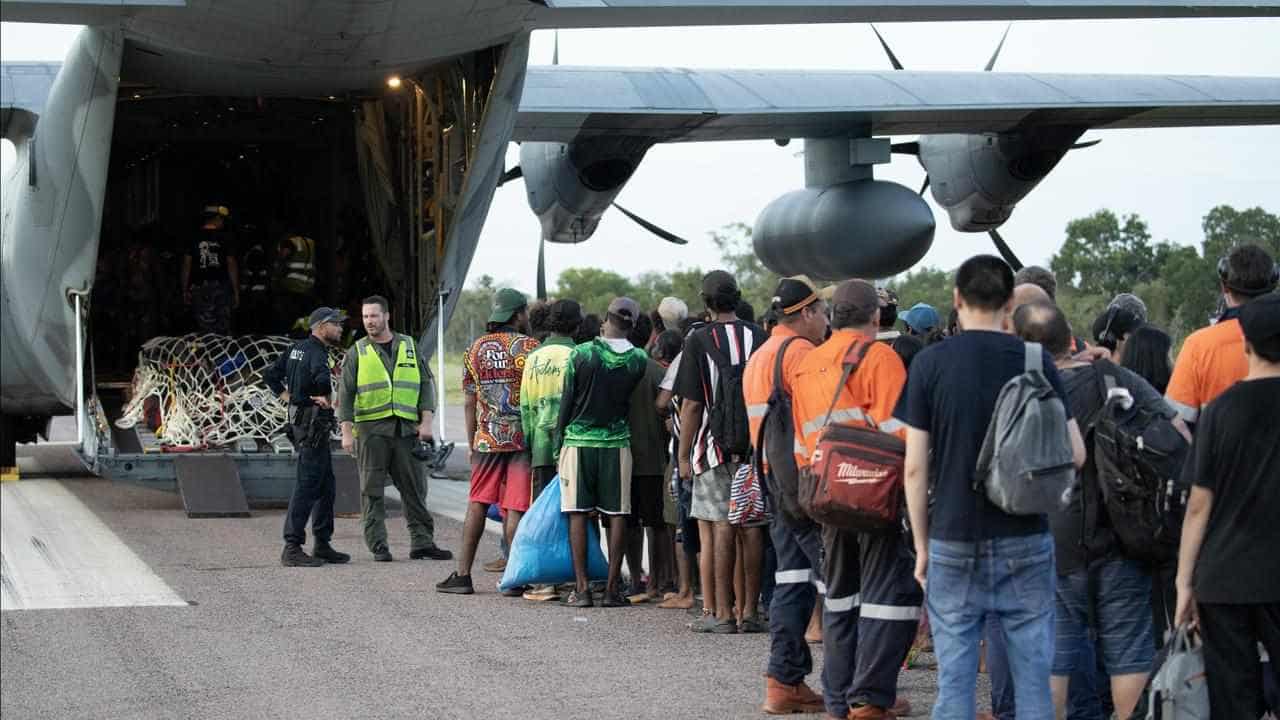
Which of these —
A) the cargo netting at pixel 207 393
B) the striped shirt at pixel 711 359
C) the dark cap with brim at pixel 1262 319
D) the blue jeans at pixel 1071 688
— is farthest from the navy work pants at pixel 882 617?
the cargo netting at pixel 207 393

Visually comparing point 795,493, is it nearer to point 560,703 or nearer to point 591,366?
point 560,703

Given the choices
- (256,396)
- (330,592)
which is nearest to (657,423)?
(330,592)

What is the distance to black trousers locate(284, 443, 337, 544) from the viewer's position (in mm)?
9344

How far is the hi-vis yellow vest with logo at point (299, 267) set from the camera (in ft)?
45.9

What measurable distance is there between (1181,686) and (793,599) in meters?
1.74

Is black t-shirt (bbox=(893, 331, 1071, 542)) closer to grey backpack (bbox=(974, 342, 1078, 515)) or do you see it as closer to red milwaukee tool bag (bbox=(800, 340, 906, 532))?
grey backpack (bbox=(974, 342, 1078, 515))

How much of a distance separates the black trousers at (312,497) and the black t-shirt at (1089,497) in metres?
5.70

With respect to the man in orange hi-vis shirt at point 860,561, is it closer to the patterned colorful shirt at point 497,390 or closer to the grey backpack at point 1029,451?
the grey backpack at point 1029,451

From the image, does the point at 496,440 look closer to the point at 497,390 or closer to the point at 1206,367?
the point at 497,390

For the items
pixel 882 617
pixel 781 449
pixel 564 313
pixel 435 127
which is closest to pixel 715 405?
pixel 781 449

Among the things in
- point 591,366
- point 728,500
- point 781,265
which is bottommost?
point 728,500

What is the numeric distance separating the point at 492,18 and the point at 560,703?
5.09m

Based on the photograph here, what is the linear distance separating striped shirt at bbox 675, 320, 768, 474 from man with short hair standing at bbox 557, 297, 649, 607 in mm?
1020

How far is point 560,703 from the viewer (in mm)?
5727
